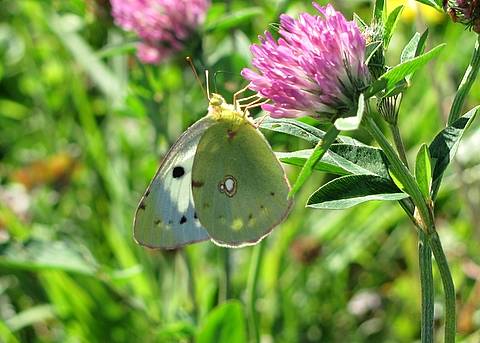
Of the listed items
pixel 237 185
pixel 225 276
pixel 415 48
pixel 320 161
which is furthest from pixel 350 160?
pixel 225 276

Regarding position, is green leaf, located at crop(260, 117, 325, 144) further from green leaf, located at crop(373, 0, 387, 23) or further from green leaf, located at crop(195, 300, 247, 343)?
green leaf, located at crop(195, 300, 247, 343)

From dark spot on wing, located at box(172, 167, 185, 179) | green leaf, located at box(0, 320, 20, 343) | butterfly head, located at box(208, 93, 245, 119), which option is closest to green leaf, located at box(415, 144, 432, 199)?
butterfly head, located at box(208, 93, 245, 119)

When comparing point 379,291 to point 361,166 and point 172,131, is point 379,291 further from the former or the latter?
point 361,166

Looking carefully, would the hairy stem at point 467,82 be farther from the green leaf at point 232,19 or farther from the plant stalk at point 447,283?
the green leaf at point 232,19

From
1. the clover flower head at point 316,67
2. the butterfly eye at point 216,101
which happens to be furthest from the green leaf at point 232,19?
the clover flower head at point 316,67

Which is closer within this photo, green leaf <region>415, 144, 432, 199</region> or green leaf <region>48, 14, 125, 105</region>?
green leaf <region>415, 144, 432, 199</region>
